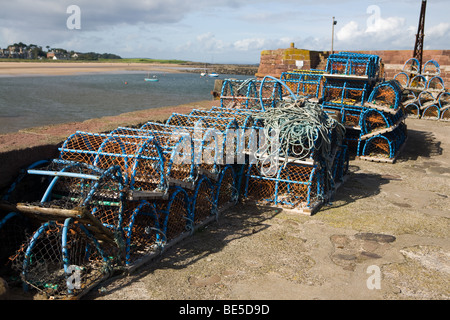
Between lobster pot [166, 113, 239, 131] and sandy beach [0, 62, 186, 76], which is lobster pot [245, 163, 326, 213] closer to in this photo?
lobster pot [166, 113, 239, 131]

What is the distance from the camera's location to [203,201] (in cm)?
637

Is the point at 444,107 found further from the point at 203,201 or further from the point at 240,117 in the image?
the point at 203,201

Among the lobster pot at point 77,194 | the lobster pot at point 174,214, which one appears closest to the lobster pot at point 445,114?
the lobster pot at point 174,214

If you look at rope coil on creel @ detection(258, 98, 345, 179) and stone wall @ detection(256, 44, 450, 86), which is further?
stone wall @ detection(256, 44, 450, 86)

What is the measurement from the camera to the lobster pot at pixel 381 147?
10914mm

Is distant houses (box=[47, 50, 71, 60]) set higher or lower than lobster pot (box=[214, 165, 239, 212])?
higher

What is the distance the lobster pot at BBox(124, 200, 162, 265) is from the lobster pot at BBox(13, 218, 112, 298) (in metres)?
0.44

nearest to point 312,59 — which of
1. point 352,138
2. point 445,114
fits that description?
point 445,114

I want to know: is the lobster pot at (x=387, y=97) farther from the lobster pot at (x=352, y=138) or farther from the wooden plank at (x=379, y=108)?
the lobster pot at (x=352, y=138)

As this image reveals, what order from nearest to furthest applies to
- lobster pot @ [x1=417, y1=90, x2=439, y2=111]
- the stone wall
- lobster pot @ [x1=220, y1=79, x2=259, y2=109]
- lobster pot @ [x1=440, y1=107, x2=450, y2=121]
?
lobster pot @ [x1=220, y1=79, x2=259, y2=109]
lobster pot @ [x1=417, y1=90, x2=439, y2=111]
lobster pot @ [x1=440, y1=107, x2=450, y2=121]
the stone wall

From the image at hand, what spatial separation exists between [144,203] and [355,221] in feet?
12.4

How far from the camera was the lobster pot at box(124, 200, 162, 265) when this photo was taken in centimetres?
490


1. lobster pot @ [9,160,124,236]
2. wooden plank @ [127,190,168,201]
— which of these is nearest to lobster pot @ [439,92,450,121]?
wooden plank @ [127,190,168,201]
